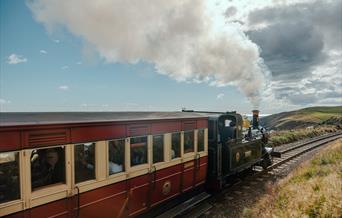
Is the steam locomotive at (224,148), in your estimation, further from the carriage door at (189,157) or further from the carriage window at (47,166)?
the carriage window at (47,166)

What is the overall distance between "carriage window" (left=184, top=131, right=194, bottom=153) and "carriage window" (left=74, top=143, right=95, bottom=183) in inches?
147

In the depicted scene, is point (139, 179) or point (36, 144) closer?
point (36, 144)

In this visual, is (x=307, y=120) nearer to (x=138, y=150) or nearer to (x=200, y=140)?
(x=200, y=140)

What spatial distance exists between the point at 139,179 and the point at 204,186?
4.64 meters

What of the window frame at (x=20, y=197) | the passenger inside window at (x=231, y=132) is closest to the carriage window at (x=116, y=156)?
the window frame at (x=20, y=197)

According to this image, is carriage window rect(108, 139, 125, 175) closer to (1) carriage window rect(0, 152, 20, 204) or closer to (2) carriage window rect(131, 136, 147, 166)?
(2) carriage window rect(131, 136, 147, 166)

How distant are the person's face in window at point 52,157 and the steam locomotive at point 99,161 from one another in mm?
18

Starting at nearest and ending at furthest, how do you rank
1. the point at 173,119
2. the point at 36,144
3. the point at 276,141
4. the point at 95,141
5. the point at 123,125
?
the point at 36,144
the point at 95,141
the point at 123,125
the point at 173,119
the point at 276,141

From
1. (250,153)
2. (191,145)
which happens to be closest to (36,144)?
(191,145)

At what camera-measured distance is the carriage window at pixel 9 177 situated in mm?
4828

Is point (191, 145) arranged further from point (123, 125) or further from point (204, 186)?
point (123, 125)

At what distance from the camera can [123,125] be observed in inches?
275

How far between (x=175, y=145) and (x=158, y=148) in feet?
2.96

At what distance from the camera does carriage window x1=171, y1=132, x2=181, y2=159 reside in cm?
877
